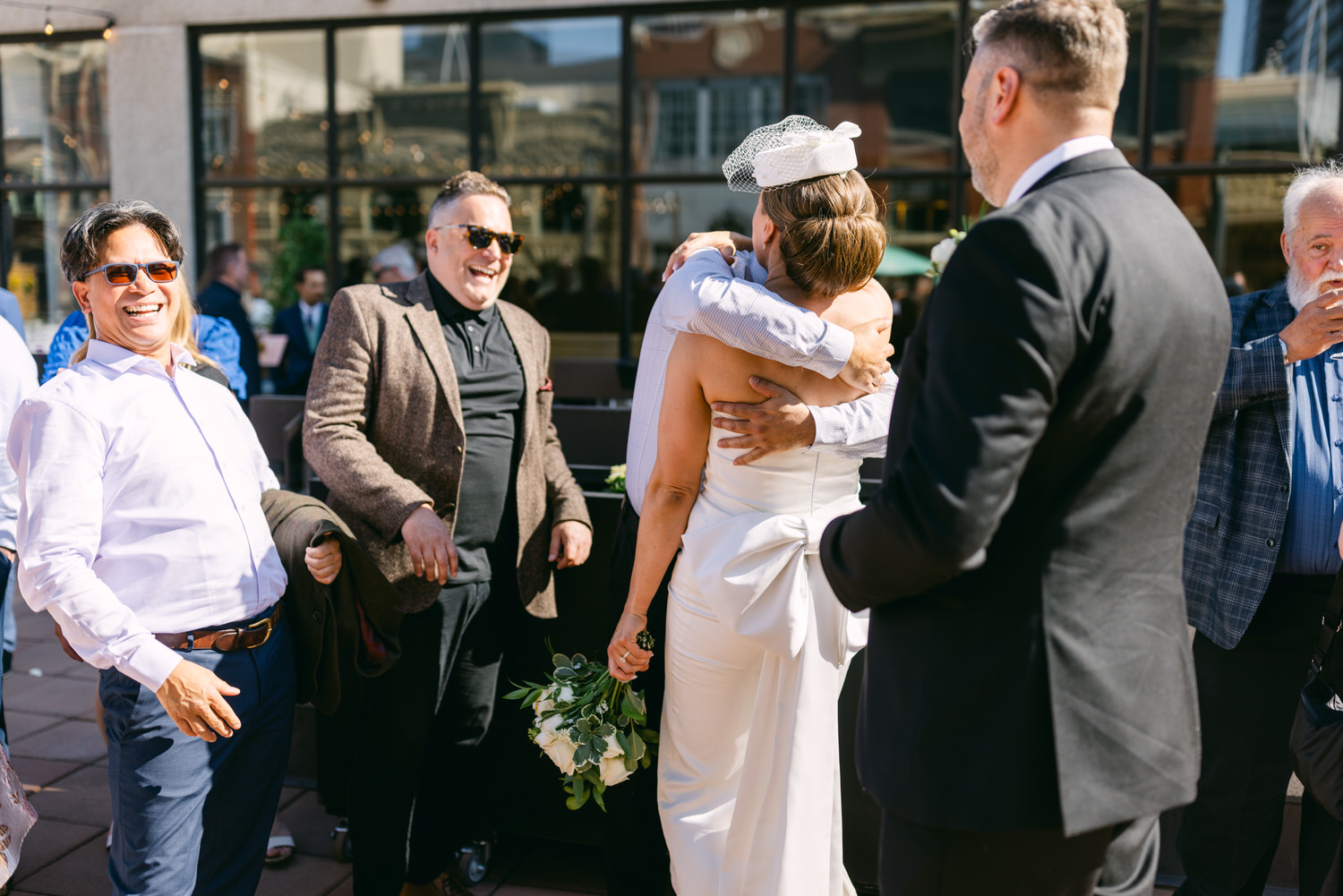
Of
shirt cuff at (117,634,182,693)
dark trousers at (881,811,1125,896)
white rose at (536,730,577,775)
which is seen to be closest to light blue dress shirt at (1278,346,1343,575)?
dark trousers at (881,811,1125,896)

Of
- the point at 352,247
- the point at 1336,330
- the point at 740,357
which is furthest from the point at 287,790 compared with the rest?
the point at 352,247

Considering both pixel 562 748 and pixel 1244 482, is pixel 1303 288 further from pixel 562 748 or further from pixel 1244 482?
pixel 562 748

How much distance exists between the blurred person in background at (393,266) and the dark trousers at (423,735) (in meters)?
5.31

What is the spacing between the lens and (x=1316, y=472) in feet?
8.66

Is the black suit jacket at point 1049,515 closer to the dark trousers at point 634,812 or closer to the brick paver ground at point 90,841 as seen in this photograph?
the dark trousers at point 634,812

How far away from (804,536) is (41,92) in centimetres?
997

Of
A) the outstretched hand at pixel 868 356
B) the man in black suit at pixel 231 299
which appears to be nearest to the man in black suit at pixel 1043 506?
the outstretched hand at pixel 868 356

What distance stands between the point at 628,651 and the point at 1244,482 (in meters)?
1.71

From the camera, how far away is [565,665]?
9.21 ft

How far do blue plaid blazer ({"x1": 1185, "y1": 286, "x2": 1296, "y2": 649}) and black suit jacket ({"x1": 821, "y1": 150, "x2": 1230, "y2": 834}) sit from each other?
3.92ft

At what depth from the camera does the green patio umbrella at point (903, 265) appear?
26.3ft

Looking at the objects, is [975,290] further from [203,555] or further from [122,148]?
[122,148]

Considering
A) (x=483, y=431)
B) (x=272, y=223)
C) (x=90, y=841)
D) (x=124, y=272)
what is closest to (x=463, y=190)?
(x=483, y=431)

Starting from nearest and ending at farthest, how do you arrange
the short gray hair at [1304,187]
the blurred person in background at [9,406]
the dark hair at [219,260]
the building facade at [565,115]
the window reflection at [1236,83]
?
1. the short gray hair at [1304,187]
2. the blurred person in background at [9,406]
3. the dark hair at [219,260]
4. the window reflection at [1236,83]
5. the building facade at [565,115]
